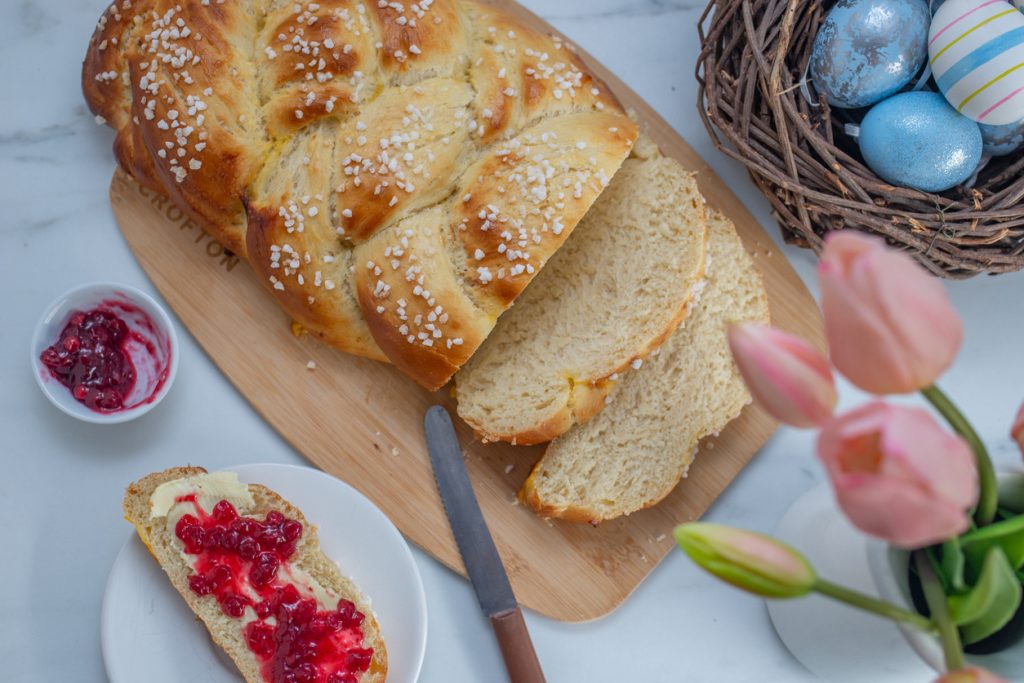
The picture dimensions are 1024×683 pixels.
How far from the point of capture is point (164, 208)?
2275 mm

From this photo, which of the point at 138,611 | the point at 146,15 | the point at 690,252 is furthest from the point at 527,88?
the point at 138,611

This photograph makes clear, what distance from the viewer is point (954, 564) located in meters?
1.17

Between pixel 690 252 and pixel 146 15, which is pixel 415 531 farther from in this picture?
pixel 146 15

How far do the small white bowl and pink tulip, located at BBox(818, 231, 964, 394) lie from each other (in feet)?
5.36

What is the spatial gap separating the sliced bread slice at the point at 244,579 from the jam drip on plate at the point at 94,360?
23 cm

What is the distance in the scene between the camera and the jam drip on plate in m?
2.11

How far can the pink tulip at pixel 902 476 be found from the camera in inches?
33.4

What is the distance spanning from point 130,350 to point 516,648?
1133mm

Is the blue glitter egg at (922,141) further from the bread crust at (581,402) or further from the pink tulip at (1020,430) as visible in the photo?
the pink tulip at (1020,430)

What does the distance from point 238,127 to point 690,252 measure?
1026 millimetres

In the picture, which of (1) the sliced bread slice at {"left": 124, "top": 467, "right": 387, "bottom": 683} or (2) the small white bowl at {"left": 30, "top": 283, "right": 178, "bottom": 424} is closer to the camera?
(1) the sliced bread slice at {"left": 124, "top": 467, "right": 387, "bottom": 683}

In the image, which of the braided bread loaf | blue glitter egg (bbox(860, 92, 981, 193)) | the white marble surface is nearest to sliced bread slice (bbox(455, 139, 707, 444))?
the braided bread loaf

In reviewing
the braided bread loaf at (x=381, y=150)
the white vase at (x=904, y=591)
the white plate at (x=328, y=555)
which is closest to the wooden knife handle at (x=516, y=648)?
the white plate at (x=328, y=555)

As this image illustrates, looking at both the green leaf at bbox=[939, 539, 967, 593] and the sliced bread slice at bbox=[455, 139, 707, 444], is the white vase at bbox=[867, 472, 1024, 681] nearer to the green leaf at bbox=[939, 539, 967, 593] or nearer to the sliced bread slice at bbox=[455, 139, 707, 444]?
the green leaf at bbox=[939, 539, 967, 593]
